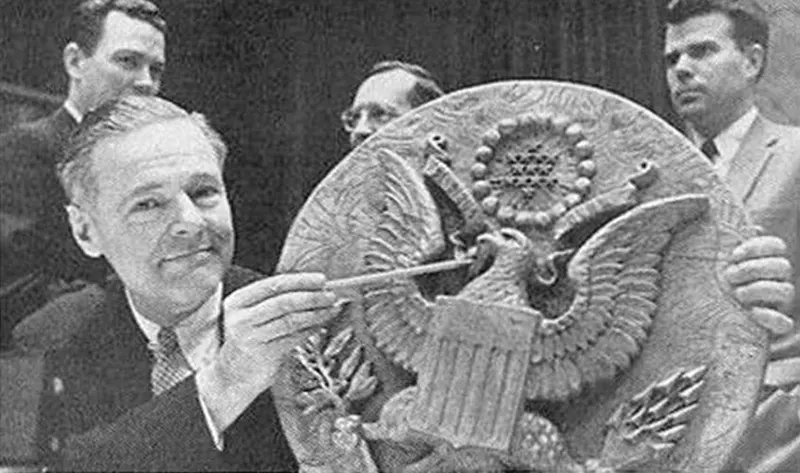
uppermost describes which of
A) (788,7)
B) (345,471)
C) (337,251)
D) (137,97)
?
(788,7)

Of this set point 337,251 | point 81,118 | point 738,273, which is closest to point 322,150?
point 337,251

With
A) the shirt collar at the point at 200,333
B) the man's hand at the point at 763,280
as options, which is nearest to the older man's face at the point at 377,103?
the shirt collar at the point at 200,333

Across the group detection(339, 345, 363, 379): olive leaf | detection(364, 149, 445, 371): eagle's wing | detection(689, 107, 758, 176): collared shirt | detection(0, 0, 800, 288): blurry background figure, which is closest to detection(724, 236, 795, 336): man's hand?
detection(689, 107, 758, 176): collared shirt

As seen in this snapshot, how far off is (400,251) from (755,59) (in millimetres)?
1591

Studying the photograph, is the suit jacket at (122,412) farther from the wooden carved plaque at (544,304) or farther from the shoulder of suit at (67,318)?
the wooden carved plaque at (544,304)

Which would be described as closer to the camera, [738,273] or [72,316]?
[738,273]

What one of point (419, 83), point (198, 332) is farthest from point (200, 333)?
point (419, 83)

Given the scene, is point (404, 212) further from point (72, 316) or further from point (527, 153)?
point (72, 316)

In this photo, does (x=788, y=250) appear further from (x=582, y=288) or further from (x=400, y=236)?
(x=400, y=236)

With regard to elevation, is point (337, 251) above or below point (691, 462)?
above

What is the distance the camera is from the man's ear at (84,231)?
Result: 299 inches

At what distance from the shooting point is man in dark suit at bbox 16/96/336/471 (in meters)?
7.45

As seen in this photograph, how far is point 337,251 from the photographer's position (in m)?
7.36

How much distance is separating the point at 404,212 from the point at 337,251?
34 centimetres
